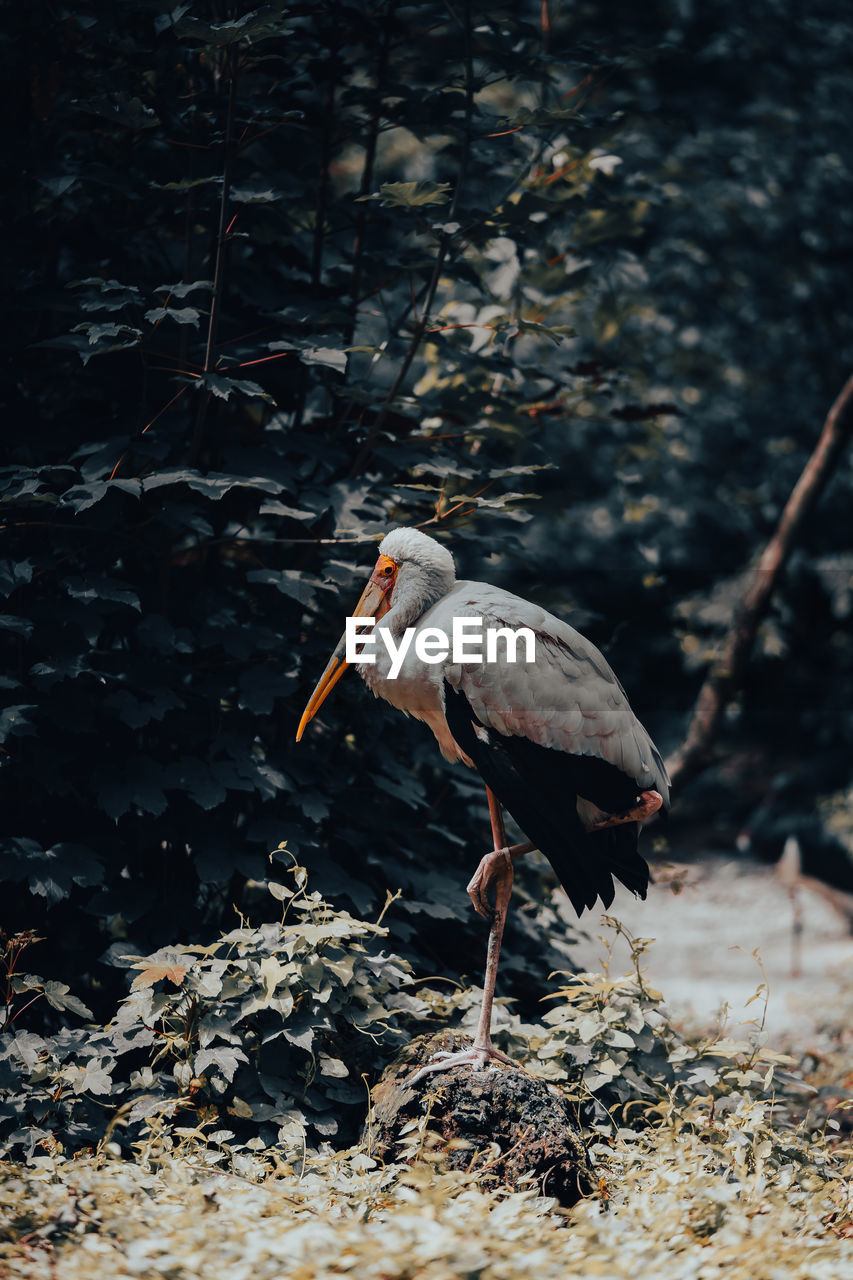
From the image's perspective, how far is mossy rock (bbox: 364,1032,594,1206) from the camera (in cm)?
274

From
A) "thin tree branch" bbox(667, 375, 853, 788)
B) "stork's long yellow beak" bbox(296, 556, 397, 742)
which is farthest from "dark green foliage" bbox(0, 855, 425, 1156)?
"thin tree branch" bbox(667, 375, 853, 788)

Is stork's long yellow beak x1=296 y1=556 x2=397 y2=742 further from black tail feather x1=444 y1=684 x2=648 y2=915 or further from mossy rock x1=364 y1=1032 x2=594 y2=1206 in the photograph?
mossy rock x1=364 y1=1032 x2=594 y2=1206

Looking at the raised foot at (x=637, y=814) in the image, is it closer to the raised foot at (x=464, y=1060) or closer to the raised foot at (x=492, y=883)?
the raised foot at (x=492, y=883)

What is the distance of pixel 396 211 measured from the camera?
13.1 feet

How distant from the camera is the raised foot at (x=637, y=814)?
3.02 metres

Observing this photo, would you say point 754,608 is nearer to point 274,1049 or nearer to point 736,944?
point 736,944

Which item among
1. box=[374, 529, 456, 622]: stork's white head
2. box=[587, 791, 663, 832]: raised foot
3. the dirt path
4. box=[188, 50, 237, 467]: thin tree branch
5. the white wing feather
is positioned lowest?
the dirt path

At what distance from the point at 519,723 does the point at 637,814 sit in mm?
431

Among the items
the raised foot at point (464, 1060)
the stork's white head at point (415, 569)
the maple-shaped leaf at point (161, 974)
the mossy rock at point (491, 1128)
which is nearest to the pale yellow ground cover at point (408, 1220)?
the mossy rock at point (491, 1128)

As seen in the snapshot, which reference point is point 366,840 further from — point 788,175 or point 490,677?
point 788,175

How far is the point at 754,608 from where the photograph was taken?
4.97 metres

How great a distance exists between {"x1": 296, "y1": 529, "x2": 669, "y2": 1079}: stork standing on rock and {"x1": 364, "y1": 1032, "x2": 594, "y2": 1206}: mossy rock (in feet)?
0.24

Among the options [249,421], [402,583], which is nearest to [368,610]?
[402,583]

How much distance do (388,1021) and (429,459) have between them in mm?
1875
